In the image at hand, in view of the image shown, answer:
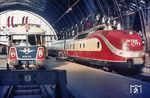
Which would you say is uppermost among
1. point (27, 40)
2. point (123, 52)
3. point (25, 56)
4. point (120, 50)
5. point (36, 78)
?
point (27, 40)

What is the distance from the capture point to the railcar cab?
923 inches

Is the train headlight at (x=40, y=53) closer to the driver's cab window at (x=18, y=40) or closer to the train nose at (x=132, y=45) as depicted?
the driver's cab window at (x=18, y=40)

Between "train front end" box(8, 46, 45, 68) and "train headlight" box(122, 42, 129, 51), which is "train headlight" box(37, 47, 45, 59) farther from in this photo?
"train headlight" box(122, 42, 129, 51)

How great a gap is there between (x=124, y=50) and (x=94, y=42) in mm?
4745

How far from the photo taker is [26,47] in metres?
23.6

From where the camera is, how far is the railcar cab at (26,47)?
23438 millimetres

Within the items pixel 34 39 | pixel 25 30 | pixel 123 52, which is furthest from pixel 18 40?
pixel 123 52

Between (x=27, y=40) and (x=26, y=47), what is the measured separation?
0.53 metres

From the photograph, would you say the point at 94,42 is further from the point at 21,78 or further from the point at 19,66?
the point at 21,78

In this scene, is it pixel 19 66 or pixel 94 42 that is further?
pixel 94 42

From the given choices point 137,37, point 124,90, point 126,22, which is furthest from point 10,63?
point 126,22

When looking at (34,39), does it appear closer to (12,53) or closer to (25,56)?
(25,56)

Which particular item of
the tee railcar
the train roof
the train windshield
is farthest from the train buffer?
the tee railcar

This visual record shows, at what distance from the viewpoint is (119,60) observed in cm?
2459
